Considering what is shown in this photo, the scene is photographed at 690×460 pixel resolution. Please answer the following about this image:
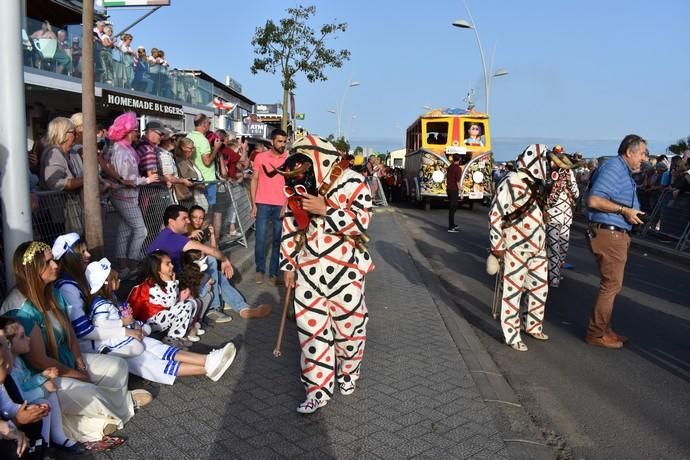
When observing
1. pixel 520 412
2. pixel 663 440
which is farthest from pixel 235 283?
pixel 663 440

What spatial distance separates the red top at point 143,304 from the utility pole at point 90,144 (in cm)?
55

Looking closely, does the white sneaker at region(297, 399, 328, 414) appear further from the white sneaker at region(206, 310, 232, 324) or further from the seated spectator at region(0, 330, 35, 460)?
the white sneaker at region(206, 310, 232, 324)

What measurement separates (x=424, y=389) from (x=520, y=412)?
27.1 inches

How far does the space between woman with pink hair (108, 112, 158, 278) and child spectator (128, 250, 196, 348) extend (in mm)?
1602

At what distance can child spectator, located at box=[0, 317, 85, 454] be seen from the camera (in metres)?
3.29

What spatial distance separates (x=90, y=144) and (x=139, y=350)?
195 cm

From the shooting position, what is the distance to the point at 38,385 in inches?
132

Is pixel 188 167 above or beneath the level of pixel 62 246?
above

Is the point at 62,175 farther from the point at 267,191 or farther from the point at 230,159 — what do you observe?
the point at 230,159

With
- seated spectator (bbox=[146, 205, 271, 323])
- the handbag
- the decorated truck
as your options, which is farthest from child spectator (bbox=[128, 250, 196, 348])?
the decorated truck

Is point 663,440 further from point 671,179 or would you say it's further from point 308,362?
point 671,179

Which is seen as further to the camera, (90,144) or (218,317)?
(218,317)

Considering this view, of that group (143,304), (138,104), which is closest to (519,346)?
(143,304)

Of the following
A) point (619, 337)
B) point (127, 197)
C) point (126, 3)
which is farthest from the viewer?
point (126, 3)
